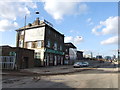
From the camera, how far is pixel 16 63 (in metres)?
25.9

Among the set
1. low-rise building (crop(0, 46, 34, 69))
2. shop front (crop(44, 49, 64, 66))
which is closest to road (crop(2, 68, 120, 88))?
low-rise building (crop(0, 46, 34, 69))

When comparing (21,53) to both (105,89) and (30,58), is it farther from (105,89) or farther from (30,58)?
(105,89)

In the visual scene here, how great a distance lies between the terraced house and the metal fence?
9.53 m

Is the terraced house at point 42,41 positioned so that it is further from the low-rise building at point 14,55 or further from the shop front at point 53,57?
the low-rise building at point 14,55

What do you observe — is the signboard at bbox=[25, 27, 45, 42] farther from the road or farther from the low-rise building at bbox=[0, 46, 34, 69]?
the road

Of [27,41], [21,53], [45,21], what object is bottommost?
[21,53]

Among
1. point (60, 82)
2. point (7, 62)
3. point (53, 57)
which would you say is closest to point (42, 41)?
point (53, 57)

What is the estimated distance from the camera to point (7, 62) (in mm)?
25609

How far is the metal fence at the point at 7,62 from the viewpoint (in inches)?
1000

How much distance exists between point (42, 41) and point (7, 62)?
43.6 feet

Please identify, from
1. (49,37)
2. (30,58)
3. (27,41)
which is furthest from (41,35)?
(30,58)

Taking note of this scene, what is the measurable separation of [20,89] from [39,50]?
91.8ft

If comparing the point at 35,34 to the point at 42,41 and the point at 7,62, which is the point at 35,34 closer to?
the point at 42,41

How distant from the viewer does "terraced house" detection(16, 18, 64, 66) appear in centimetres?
3697
